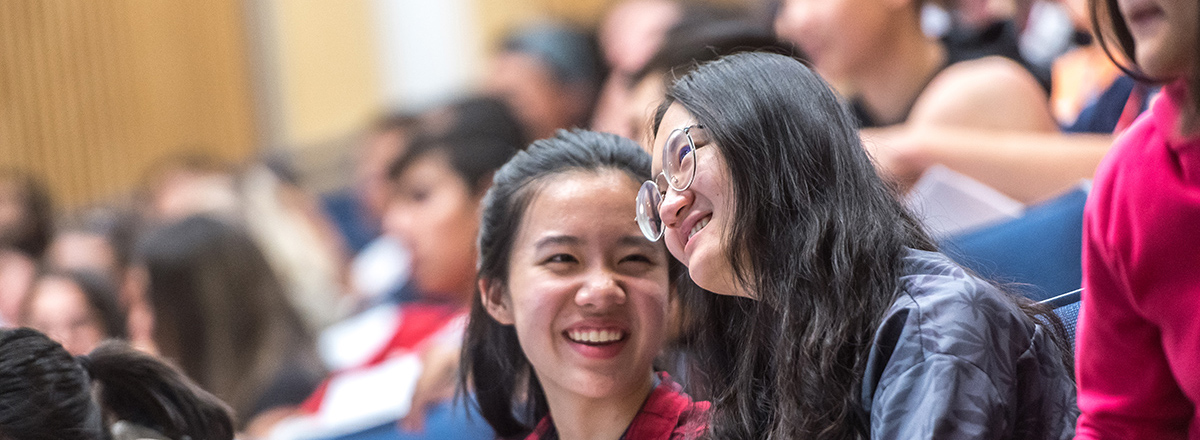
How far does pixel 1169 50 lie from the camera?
663 mm

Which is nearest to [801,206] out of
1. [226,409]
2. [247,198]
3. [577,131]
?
[577,131]

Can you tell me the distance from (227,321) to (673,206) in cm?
160

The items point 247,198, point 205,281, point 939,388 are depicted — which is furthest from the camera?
point 247,198

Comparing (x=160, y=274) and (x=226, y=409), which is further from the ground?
(x=226, y=409)

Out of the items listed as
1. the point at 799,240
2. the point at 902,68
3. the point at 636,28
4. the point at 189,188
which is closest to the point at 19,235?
the point at 189,188

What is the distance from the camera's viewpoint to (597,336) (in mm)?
1100

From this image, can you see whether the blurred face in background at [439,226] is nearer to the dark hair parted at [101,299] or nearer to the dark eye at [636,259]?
the dark hair parted at [101,299]

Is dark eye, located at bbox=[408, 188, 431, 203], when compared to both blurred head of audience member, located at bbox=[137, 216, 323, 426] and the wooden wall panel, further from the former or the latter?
the wooden wall panel

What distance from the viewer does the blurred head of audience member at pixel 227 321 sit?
7.37 feet

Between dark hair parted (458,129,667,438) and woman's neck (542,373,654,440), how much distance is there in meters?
0.11

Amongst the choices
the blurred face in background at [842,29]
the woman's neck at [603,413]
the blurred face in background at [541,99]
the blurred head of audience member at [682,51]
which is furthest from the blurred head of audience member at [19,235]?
the woman's neck at [603,413]

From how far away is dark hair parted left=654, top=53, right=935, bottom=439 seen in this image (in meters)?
0.83

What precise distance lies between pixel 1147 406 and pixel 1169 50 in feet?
0.73

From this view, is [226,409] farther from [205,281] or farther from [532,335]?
[205,281]
